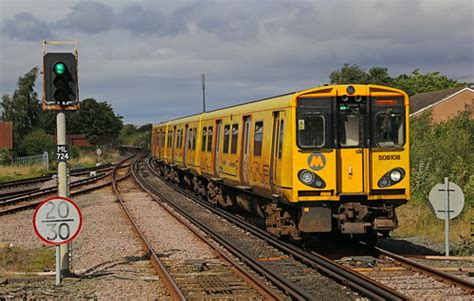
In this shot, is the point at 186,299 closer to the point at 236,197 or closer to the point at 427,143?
the point at 236,197

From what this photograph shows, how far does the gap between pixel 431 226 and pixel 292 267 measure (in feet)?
18.7

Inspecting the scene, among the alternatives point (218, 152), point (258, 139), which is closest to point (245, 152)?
point (258, 139)

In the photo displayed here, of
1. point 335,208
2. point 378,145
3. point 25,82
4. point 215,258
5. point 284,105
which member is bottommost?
point 215,258

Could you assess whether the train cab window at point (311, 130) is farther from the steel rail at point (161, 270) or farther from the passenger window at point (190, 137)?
the passenger window at point (190, 137)

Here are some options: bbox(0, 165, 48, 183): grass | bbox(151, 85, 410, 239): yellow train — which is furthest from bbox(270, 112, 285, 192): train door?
bbox(0, 165, 48, 183): grass


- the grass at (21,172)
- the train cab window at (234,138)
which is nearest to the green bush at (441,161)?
the train cab window at (234,138)

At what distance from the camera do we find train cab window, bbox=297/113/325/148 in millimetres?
11617

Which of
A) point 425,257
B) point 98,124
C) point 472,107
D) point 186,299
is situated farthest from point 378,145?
point 98,124

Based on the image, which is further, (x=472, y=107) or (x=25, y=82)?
(x=25, y=82)

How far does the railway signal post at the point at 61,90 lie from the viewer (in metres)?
9.66

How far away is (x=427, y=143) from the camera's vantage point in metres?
21.0

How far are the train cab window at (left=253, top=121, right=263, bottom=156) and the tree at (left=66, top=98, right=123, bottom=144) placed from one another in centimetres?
8597

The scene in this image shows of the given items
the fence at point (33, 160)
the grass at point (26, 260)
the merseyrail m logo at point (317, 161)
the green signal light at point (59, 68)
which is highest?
the green signal light at point (59, 68)

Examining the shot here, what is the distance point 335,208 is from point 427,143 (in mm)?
10189
